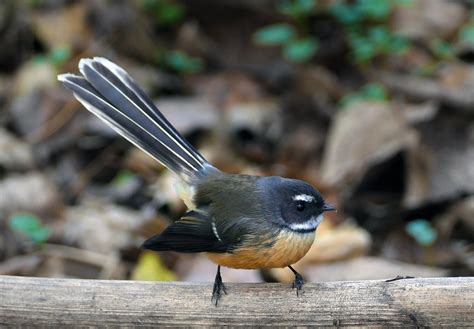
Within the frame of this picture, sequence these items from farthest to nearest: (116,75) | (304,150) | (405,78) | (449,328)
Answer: (405,78) → (304,150) → (116,75) → (449,328)

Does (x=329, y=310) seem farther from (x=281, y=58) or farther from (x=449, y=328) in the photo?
(x=281, y=58)

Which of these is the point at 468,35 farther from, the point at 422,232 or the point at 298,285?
the point at 298,285

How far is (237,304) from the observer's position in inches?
127

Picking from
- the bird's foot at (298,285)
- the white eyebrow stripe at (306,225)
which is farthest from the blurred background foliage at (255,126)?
the bird's foot at (298,285)

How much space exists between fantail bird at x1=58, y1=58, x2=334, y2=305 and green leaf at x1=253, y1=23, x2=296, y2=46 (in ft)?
12.6

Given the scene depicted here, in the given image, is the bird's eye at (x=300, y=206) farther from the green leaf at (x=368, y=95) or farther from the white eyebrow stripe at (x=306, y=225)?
the green leaf at (x=368, y=95)

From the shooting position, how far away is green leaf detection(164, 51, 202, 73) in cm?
812

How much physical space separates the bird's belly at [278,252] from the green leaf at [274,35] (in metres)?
4.57

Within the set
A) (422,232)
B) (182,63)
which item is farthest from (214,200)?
(182,63)

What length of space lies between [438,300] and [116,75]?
1690mm

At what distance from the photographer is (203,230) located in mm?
3549

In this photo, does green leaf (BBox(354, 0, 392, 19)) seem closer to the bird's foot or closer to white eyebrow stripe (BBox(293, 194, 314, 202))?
white eyebrow stripe (BBox(293, 194, 314, 202))

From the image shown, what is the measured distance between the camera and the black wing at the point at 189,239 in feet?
11.2

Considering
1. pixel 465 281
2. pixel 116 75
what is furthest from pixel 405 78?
pixel 465 281
